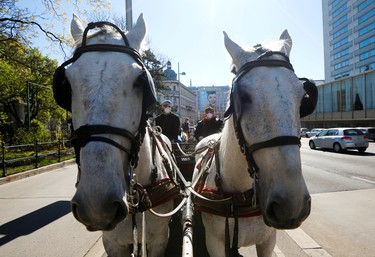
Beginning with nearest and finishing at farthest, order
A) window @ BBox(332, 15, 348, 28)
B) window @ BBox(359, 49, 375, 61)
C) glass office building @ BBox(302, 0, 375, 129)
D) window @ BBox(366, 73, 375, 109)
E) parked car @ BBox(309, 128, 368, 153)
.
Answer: parked car @ BBox(309, 128, 368, 153) < window @ BBox(366, 73, 375, 109) < glass office building @ BBox(302, 0, 375, 129) < window @ BBox(359, 49, 375, 61) < window @ BBox(332, 15, 348, 28)

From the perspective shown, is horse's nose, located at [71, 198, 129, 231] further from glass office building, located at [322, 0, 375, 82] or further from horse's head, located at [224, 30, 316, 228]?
glass office building, located at [322, 0, 375, 82]

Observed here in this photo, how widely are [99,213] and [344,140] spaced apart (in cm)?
2114

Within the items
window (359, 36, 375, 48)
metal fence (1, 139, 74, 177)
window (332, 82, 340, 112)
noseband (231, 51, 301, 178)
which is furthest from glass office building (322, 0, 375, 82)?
noseband (231, 51, 301, 178)

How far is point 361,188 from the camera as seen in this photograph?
8.55m

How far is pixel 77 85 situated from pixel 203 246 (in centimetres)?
355

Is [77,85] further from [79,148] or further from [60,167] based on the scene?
[60,167]

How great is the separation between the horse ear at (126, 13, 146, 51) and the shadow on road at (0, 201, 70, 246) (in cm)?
466

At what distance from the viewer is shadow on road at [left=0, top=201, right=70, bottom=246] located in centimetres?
519

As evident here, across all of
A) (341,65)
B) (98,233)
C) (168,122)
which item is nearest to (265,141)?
(98,233)

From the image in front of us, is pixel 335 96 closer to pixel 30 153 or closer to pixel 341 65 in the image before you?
pixel 341 65

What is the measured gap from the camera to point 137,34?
6.90 feet

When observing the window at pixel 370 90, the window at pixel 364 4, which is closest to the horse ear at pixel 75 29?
the window at pixel 370 90

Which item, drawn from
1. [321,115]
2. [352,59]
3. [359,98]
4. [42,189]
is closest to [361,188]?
[42,189]

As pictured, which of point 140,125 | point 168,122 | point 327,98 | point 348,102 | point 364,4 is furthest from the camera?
point 364,4
